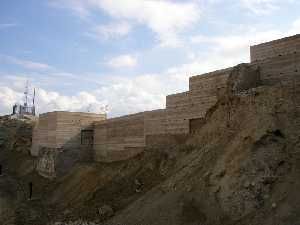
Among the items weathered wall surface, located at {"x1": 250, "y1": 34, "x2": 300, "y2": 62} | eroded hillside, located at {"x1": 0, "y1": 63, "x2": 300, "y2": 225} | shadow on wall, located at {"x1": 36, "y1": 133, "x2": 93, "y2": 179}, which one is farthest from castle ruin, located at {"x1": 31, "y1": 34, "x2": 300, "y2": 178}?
eroded hillside, located at {"x1": 0, "y1": 63, "x2": 300, "y2": 225}

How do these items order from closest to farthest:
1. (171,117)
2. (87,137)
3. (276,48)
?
(276,48), (171,117), (87,137)

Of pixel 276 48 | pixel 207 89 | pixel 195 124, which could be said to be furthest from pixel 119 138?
pixel 276 48

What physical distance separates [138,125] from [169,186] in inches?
284

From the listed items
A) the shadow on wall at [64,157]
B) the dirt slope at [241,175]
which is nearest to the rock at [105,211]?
the dirt slope at [241,175]

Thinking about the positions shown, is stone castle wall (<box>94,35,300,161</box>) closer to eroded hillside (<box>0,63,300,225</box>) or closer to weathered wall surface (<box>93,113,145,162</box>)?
weathered wall surface (<box>93,113,145,162</box>)

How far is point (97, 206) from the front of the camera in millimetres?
15398

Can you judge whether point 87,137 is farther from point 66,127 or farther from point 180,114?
point 180,114

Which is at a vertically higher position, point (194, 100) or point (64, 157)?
point (194, 100)

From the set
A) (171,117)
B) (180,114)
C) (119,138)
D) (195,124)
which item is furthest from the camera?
(119,138)

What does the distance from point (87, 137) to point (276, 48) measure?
14.5m

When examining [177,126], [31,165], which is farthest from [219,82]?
[31,165]

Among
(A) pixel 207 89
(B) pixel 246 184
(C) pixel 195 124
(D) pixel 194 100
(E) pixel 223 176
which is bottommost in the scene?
(B) pixel 246 184

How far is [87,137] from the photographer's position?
24766mm

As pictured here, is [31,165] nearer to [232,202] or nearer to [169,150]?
[169,150]
